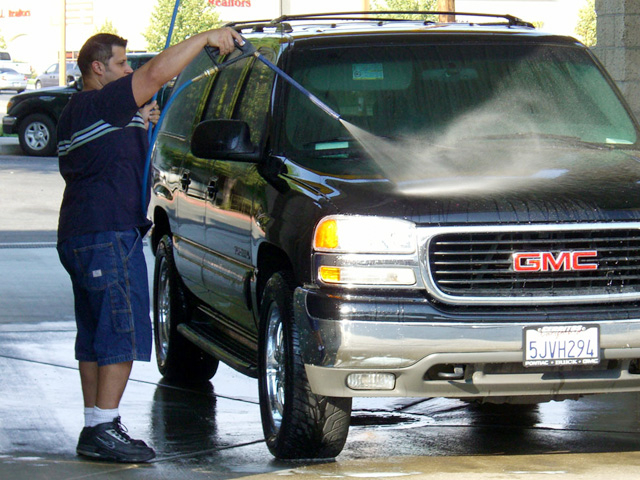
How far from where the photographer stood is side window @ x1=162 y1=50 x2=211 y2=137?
7.67 m

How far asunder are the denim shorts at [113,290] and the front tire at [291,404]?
0.60 meters

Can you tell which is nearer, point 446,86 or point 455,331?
point 455,331

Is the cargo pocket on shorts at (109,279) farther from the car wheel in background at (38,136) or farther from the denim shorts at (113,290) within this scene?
the car wheel in background at (38,136)

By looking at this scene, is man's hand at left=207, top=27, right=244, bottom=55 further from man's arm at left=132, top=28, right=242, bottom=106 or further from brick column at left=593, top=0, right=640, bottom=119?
brick column at left=593, top=0, right=640, bottom=119

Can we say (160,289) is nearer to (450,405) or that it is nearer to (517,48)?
(450,405)

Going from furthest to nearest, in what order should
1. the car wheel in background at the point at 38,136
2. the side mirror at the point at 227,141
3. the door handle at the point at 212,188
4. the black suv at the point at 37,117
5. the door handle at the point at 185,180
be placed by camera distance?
1. the car wheel in background at the point at 38,136
2. the black suv at the point at 37,117
3. the door handle at the point at 185,180
4. the door handle at the point at 212,188
5. the side mirror at the point at 227,141

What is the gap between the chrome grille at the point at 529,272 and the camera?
506 cm

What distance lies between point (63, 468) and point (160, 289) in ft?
8.97

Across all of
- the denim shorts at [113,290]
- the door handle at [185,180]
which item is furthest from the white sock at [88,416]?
the door handle at [185,180]

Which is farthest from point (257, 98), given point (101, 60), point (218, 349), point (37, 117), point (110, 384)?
point (37, 117)

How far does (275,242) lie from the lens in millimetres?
5598

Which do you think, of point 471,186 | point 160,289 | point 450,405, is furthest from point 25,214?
point 471,186

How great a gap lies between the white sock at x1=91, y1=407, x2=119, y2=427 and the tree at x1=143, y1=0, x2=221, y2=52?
197ft

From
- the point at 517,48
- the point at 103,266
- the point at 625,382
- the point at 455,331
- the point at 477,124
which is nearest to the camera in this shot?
the point at 455,331
